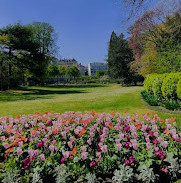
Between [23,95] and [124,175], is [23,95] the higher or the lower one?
the lower one

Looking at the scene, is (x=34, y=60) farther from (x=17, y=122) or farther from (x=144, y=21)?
(x=17, y=122)

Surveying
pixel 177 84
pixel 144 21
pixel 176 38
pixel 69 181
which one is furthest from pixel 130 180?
pixel 144 21

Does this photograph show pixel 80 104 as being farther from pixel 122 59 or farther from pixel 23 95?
pixel 122 59

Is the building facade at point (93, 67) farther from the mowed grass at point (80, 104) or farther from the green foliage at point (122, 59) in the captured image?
the mowed grass at point (80, 104)

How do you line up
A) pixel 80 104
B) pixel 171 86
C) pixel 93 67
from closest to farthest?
pixel 171 86
pixel 80 104
pixel 93 67

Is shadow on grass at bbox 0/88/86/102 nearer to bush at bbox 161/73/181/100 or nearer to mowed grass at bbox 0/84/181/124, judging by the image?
mowed grass at bbox 0/84/181/124

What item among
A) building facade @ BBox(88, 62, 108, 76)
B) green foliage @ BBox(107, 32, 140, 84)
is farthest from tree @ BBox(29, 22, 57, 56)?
building facade @ BBox(88, 62, 108, 76)

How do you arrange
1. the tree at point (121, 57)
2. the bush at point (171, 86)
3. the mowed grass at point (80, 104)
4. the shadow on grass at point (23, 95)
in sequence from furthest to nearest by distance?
1. the tree at point (121, 57)
2. the shadow on grass at point (23, 95)
3. the mowed grass at point (80, 104)
4. the bush at point (171, 86)

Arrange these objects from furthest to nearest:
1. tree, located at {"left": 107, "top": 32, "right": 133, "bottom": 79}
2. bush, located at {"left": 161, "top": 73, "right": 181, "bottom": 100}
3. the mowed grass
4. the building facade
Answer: the building facade, tree, located at {"left": 107, "top": 32, "right": 133, "bottom": 79}, the mowed grass, bush, located at {"left": 161, "top": 73, "right": 181, "bottom": 100}

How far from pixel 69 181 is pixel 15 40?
22.8 m

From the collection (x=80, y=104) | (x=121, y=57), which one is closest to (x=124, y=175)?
(x=80, y=104)

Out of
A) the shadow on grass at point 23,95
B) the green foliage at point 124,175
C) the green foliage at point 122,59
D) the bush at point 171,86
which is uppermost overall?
the green foliage at point 122,59

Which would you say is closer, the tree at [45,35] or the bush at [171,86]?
the bush at [171,86]

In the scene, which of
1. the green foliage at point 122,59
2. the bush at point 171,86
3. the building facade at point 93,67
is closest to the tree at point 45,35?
the green foliage at point 122,59
